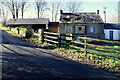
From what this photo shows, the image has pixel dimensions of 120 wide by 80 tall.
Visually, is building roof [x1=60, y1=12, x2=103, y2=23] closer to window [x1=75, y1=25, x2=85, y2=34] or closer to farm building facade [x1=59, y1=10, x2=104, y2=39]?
farm building facade [x1=59, y1=10, x2=104, y2=39]

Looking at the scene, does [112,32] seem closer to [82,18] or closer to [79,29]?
[82,18]

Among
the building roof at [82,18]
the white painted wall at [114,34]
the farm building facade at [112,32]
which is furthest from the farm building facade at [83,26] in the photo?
the farm building facade at [112,32]

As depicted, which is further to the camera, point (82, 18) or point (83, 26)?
point (82, 18)

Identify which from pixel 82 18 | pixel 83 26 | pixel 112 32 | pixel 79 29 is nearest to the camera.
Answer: pixel 83 26

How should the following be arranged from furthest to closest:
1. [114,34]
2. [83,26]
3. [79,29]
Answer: [114,34] → [79,29] → [83,26]

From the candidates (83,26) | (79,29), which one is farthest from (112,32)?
(79,29)

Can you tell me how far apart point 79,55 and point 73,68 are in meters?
2.41

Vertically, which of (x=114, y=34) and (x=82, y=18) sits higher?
(x=82, y=18)

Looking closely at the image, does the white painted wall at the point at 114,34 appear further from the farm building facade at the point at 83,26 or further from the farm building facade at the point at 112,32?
the farm building facade at the point at 83,26

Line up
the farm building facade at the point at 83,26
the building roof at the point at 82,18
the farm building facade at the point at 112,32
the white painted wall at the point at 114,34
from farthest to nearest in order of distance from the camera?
the farm building facade at the point at 112,32, the white painted wall at the point at 114,34, the building roof at the point at 82,18, the farm building facade at the point at 83,26

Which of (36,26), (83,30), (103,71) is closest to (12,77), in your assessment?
(103,71)

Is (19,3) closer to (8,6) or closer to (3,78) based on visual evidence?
(8,6)

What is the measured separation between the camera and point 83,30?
3788cm

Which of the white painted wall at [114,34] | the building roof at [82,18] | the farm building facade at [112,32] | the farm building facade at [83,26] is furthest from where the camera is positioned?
the farm building facade at [112,32]
